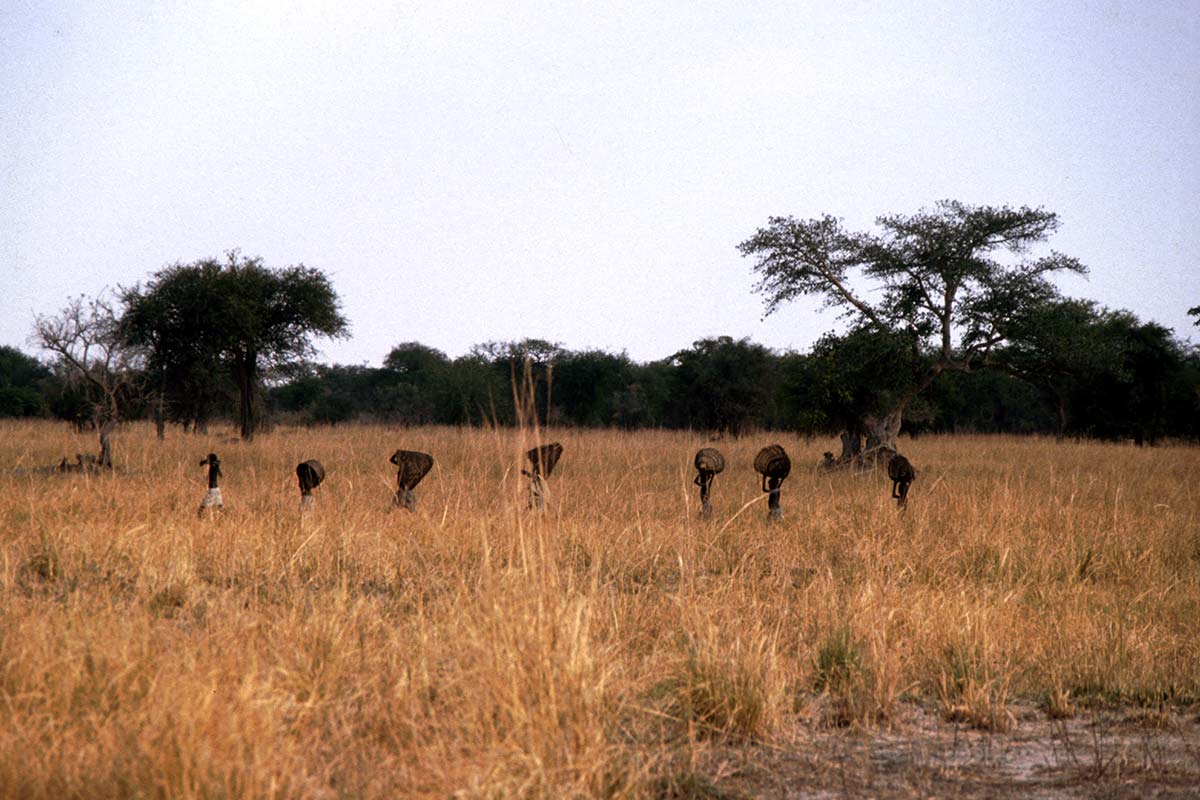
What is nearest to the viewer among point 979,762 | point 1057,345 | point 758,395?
point 979,762

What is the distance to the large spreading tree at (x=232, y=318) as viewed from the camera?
22969mm

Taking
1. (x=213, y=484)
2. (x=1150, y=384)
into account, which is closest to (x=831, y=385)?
(x=213, y=484)

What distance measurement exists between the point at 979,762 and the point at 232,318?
23109 mm

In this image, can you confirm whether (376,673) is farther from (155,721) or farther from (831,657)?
(831,657)

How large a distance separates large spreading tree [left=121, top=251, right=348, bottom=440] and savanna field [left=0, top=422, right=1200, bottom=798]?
1738 centimetres

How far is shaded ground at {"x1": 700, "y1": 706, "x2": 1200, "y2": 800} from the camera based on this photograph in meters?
2.56

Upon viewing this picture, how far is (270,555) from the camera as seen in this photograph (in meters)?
5.18

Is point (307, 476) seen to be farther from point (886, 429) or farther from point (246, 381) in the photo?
point (246, 381)

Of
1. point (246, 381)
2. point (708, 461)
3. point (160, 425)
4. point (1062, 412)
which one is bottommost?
point (708, 461)

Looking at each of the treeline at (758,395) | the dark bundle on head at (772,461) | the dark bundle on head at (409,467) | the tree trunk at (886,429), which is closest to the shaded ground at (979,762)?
the dark bundle on head at (772,461)

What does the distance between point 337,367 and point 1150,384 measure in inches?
1894

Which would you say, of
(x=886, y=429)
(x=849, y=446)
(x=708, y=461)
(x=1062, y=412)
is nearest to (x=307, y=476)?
(x=708, y=461)

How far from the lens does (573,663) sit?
2.67 metres

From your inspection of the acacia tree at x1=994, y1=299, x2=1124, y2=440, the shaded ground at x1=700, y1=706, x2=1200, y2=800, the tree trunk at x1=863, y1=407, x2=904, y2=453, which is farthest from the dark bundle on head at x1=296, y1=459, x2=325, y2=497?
the acacia tree at x1=994, y1=299, x2=1124, y2=440
